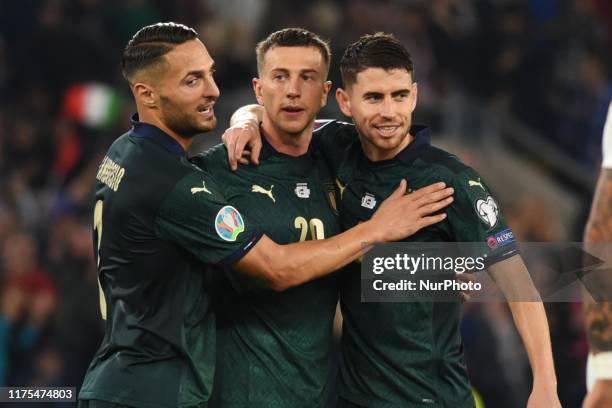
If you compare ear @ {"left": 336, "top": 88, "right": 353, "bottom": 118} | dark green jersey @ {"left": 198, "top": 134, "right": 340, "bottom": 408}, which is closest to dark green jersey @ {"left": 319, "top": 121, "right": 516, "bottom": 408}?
dark green jersey @ {"left": 198, "top": 134, "right": 340, "bottom": 408}

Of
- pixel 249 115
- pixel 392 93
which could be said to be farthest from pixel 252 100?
pixel 392 93

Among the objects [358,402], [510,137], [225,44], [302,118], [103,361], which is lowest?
[358,402]

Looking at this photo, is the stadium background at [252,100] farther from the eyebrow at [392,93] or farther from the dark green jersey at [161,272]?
the eyebrow at [392,93]

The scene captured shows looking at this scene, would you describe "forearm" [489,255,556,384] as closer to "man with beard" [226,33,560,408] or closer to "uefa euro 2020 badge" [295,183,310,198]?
"man with beard" [226,33,560,408]

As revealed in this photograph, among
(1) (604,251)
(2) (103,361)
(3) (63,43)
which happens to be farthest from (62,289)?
(1) (604,251)

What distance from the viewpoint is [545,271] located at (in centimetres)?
441

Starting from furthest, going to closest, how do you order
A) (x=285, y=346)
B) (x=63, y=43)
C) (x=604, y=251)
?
1. (x=63, y=43)
2. (x=285, y=346)
3. (x=604, y=251)

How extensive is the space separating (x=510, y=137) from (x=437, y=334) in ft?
19.9

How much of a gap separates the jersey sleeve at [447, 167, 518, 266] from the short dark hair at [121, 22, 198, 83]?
1154mm

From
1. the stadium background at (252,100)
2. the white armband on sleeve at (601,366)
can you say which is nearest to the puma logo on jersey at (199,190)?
the white armband on sleeve at (601,366)

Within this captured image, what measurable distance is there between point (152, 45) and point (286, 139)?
62cm

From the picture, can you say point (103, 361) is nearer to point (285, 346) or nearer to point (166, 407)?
point (166, 407)

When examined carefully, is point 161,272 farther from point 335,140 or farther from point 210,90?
point 335,140

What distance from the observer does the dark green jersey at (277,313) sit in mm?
4148
